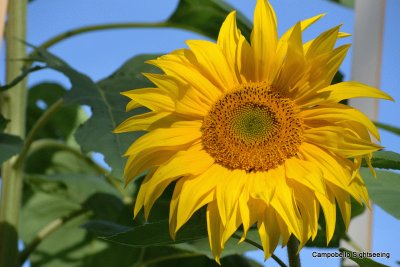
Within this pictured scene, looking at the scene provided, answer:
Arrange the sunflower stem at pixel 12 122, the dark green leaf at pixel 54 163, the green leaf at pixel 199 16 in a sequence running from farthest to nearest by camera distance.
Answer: the dark green leaf at pixel 54 163 < the green leaf at pixel 199 16 < the sunflower stem at pixel 12 122

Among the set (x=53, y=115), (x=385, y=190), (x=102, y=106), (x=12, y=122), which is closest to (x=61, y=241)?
(x=53, y=115)

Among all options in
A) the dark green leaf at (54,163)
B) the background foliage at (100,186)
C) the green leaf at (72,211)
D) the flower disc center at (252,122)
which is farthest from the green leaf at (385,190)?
the dark green leaf at (54,163)

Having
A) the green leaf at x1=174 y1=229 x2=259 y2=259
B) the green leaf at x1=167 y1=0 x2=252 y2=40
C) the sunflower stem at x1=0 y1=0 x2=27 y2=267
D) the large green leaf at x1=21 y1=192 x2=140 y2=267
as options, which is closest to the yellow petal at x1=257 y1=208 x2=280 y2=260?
the green leaf at x1=174 y1=229 x2=259 y2=259

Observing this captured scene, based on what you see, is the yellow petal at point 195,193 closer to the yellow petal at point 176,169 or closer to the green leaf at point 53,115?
the yellow petal at point 176,169

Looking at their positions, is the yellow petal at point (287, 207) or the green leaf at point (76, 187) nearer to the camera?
the yellow petal at point (287, 207)

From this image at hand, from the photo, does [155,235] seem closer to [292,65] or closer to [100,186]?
[292,65]

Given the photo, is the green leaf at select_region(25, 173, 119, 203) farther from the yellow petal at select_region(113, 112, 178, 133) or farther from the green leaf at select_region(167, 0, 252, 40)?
Answer: the yellow petal at select_region(113, 112, 178, 133)

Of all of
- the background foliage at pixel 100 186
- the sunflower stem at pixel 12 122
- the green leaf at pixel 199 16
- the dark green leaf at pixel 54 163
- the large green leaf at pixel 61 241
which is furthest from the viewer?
the dark green leaf at pixel 54 163

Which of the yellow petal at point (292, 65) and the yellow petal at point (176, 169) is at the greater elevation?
the yellow petal at point (292, 65)
